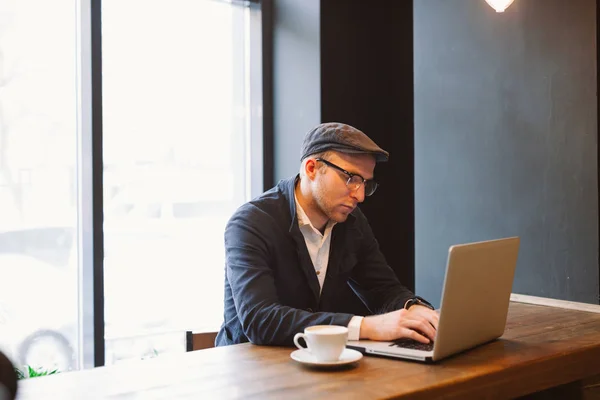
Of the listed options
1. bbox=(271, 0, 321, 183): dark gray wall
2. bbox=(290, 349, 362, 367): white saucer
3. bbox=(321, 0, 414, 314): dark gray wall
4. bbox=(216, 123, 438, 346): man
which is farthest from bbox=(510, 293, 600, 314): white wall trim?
bbox=(271, 0, 321, 183): dark gray wall

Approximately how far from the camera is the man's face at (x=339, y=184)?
232 cm

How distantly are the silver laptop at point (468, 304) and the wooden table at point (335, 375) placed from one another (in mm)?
38

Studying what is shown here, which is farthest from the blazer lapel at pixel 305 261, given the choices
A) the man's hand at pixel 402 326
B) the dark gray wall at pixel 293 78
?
the dark gray wall at pixel 293 78

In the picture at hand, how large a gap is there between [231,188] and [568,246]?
194 cm

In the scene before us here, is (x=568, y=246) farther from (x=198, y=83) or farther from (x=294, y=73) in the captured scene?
(x=198, y=83)

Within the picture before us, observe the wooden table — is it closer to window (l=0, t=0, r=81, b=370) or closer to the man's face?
the man's face

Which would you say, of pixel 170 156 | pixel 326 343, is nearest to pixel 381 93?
pixel 170 156

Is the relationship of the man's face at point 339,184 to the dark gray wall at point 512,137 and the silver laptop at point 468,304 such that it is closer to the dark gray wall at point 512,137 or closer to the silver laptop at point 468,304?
the silver laptop at point 468,304

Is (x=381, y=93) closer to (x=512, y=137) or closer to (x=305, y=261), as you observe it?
(x=512, y=137)

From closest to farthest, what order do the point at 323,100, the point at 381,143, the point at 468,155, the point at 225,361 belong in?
the point at 225,361, the point at 468,155, the point at 323,100, the point at 381,143

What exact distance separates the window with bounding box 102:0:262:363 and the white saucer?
2.05 metres

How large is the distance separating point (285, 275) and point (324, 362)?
2.28ft

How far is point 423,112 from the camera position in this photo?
3.80 meters

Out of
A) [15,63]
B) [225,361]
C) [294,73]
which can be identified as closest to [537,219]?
[294,73]
